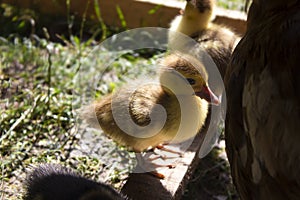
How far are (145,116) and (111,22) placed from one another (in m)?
1.62

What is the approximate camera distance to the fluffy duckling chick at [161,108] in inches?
110

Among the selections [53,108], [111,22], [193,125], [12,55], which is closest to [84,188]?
[193,125]

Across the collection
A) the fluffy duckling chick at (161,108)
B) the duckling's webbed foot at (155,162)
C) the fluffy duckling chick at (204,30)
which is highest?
the fluffy duckling chick at (204,30)

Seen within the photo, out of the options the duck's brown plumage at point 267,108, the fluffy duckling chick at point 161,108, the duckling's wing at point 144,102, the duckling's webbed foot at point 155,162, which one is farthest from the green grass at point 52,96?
the duck's brown plumage at point 267,108

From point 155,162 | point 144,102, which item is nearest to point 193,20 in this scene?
point 144,102

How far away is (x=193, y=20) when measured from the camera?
3.18 m

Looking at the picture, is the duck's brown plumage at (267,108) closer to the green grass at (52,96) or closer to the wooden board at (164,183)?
the wooden board at (164,183)

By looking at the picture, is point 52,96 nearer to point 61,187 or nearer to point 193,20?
point 193,20

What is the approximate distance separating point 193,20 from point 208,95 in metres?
0.50

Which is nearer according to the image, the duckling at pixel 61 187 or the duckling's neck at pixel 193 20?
the duckling at pixel 61 187

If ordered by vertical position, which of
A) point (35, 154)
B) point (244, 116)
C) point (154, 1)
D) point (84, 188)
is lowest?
point (35, 154)

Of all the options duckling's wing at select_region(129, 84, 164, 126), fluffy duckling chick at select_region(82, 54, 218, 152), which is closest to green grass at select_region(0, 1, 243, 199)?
fluffy duckling chick at select_region(82, 54, 218, 152)

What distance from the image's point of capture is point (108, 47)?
395 cm

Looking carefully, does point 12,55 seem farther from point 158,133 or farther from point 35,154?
point 158,133
